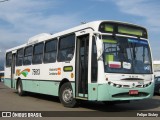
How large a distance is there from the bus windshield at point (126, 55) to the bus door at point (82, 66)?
36.7 inches

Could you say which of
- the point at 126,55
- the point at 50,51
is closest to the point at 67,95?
the point at 50,51

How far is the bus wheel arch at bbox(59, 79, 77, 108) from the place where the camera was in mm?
13023

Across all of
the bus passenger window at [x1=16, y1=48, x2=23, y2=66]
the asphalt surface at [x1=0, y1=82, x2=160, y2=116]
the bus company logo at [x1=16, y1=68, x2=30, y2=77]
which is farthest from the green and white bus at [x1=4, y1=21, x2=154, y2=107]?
the bus passenger window at [x1=16, y1=48, x2=23, y2=66]

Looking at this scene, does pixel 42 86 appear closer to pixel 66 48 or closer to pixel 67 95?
pixel 67 95

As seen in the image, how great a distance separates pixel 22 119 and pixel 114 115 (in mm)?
2990

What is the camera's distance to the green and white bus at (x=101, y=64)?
37.4ft

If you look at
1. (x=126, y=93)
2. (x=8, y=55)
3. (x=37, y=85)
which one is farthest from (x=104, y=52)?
(x=8, y=55)

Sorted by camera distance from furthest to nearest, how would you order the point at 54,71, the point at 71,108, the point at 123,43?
the point at 54,71, the point at 71,108, the point at 123,43

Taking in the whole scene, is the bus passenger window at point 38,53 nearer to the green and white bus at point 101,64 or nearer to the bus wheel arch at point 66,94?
the green and white bus at point 101,64

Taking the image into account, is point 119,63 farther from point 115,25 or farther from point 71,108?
point 71,108

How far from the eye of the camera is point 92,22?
474 inches

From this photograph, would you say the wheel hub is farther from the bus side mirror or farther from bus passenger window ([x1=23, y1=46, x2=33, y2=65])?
bus passenger window ([x1=23, y1=46, x2=33, y2=65])

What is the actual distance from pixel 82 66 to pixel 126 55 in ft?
5.35

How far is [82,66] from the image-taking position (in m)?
12.4
